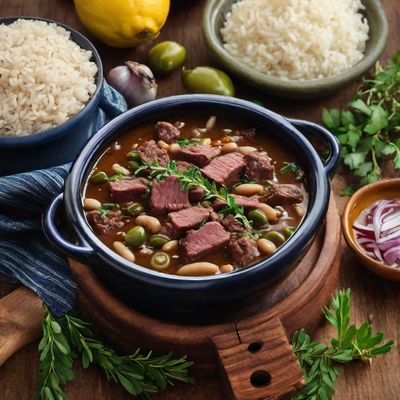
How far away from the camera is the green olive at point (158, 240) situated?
8.75ft

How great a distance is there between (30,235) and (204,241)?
954 millimetres

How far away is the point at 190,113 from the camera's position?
10.3 feet

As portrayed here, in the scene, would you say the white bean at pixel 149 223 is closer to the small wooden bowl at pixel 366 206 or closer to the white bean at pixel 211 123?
the white bean at pixel 211 123

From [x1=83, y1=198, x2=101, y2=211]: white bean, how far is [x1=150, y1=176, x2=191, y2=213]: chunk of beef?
206mm

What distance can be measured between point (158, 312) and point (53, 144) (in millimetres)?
1016

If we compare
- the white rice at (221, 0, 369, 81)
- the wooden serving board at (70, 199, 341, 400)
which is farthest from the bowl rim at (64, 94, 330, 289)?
the white rice at (221, 0, 369, 81)

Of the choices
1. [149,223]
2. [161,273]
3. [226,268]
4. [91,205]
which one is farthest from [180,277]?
[91,205]

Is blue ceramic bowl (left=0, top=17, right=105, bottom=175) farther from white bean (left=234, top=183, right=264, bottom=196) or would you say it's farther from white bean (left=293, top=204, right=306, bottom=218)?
white bean (left=293, top=204, right=306, bottom=218)

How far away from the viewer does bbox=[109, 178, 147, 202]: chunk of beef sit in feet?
9.15

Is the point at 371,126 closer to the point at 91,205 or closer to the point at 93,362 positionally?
the point at 91,205

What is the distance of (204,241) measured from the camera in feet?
8.59

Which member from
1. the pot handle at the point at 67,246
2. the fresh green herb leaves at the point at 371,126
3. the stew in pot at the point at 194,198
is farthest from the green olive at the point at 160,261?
the fresh green herb leaves at the point at 371,126

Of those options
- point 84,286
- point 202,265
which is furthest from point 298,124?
point 84,286

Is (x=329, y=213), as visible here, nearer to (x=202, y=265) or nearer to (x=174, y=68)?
(x=202, y=265)
